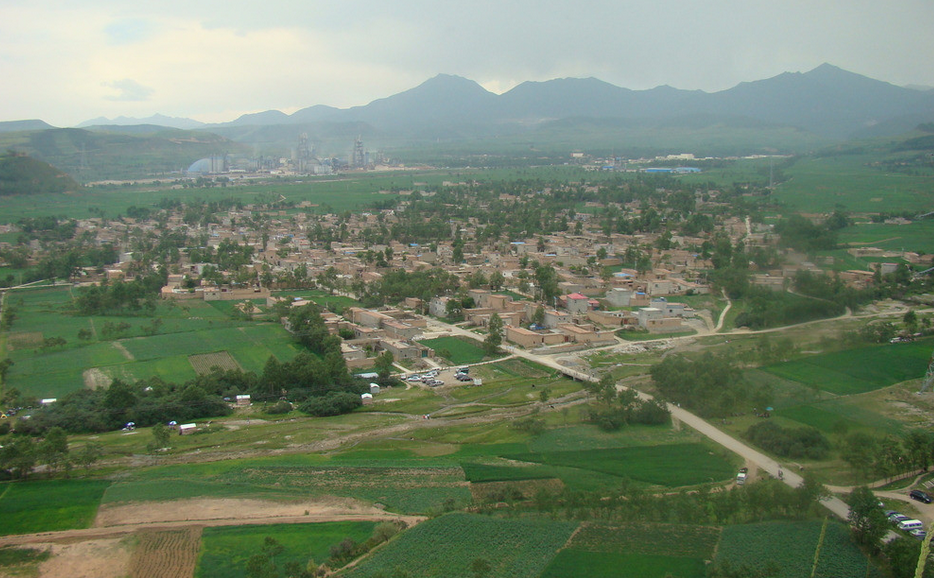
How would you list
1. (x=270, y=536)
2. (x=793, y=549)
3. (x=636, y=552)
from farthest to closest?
(x=270, y=536), (x=636, y=552), (x=793, y=549)

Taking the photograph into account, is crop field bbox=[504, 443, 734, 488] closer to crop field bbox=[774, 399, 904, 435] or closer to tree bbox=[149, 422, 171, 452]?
crop field bbox=[774, 399, 904, 435]

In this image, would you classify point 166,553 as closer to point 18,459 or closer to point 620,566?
point 18,459

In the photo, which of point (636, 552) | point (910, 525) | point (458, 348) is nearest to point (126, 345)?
point (458, 348)

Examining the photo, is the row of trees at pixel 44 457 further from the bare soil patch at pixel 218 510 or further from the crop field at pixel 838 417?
the crop field at pixel 838 417

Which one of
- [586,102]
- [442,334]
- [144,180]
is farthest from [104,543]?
[586,102]

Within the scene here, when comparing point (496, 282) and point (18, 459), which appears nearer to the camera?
point (18, 459)

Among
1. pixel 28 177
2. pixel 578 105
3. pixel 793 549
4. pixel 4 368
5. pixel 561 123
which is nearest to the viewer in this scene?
pixel 793 549

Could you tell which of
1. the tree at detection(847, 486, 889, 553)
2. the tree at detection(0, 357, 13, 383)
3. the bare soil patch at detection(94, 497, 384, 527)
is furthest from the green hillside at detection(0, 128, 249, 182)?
the tree at detection(847, 486, 889, 553)

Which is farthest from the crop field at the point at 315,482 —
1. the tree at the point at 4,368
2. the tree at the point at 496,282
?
the tree at the point at 496,282
